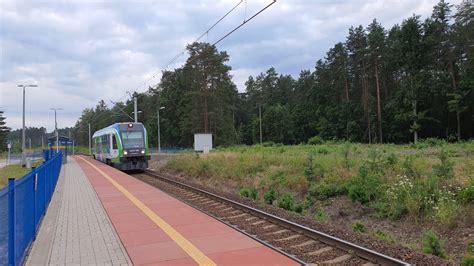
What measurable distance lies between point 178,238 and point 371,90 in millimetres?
71238

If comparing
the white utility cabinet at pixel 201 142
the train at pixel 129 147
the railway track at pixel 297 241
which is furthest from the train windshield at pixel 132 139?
the railway track at pixel 297 241

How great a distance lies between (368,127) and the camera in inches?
2785

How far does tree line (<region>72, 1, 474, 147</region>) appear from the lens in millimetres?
58375

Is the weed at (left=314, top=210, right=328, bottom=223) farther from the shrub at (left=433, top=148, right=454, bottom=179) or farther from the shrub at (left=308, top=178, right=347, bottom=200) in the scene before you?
the shrub at (left=433, top=148, right=454, bottom=179)

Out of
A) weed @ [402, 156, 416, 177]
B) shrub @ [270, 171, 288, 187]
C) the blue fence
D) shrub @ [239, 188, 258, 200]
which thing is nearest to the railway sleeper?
A: the blue fence

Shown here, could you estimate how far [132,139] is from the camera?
28734 millimetres

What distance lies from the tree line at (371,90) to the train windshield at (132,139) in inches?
781

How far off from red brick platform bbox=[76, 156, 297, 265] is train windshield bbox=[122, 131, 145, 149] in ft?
53.2

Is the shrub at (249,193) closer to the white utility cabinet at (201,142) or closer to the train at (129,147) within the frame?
the train at (129,147)

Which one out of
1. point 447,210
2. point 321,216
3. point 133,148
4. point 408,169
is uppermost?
point 133,148

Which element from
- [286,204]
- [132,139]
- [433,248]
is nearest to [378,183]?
[286,204]

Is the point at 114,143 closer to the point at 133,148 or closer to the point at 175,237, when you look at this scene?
the point at 133,148

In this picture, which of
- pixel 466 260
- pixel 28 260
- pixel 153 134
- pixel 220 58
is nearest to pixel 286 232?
pixel 466 260

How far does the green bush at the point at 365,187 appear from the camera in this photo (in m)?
12.5
